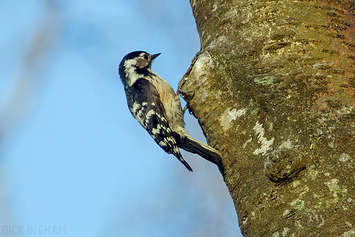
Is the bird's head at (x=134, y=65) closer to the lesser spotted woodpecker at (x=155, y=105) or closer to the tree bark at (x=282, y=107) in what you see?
A: the lesser spotted woodpecker at (x=155, y=105)

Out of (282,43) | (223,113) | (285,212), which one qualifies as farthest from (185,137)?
(285,212)

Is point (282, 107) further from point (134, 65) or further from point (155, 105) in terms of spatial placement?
point (134, 65)

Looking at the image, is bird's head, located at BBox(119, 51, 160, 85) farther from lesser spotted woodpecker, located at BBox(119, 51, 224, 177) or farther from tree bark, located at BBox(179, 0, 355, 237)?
tree bark, located at BBox(179, 0, 355, 237)

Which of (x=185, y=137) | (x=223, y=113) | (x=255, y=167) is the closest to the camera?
(x=255, y=167)

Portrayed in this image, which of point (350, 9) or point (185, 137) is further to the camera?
point (185, 137)

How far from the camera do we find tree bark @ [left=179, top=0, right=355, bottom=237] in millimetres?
1832

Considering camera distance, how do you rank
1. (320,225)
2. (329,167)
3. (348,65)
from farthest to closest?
(348,65) < (329,167) < (320,225)

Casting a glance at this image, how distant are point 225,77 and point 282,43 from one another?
401 millimetres

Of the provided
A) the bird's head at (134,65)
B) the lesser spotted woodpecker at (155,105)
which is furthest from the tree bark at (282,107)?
the bird's head at (134,65)

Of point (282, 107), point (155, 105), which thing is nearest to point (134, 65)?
point (155, 105)

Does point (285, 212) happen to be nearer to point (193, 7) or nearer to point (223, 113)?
point (223, 113)

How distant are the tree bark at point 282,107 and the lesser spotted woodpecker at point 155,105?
1.26 m

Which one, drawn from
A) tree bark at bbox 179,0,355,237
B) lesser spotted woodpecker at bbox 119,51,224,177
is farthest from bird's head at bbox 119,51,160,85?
tree bark at bbox 179,0,355,237

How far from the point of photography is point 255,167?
217 cm
